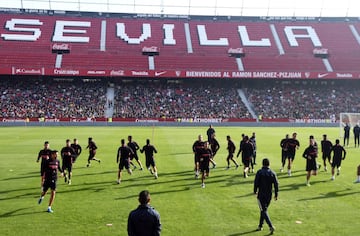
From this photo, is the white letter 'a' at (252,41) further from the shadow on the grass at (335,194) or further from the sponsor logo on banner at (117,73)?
the shadow on the grass at (335,194)

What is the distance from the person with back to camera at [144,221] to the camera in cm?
627

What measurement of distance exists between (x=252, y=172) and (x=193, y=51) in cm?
4907

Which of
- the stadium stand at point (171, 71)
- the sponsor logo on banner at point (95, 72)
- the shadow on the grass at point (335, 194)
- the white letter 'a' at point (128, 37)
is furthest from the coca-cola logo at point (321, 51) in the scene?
the shadow on the grass at point (335, 194)

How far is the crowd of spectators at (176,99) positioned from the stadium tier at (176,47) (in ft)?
10.5

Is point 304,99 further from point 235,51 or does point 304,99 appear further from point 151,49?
point 151,49

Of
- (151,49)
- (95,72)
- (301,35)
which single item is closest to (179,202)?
(95,72)

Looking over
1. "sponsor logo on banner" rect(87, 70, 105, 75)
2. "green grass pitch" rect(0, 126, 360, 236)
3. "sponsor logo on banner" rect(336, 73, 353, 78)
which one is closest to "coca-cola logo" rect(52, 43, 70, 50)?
"sponsor logo on banner" rect(87, 70, 105, 75)

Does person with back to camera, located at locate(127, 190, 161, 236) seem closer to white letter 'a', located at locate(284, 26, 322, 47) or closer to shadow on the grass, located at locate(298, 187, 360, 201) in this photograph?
shadow on the grass, located at locate(298, 187, 360, 201)

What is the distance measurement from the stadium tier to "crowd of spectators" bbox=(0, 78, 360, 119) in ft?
10.5

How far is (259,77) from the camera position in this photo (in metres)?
59.1

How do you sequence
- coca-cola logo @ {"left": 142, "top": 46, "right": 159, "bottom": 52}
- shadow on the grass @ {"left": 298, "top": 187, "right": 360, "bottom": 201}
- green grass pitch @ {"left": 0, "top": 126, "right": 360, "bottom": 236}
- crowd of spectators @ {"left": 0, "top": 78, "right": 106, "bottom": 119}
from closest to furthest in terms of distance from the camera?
green grass pitch @ {"left": 0, "top": 126, "right": 360, "bottom": 236} → shadow on the grass @ {"left": 298, "top": 187, "right": 360, "bottom": 201} → crowd of spectators @ {"left": 0, "top": 78, "right": 106, "bottom": 119} → coca-cola logo @ {"left": 142, "top": 46, "right": 159, "bottom": 52}

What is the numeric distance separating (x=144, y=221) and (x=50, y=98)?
53650 mm

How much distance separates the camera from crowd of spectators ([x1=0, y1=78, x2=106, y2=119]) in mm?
53719

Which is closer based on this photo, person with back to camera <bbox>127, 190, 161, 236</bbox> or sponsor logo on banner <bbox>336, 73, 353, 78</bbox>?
person with back to camera <bbox>127, 190, 161, 236</bbox>
